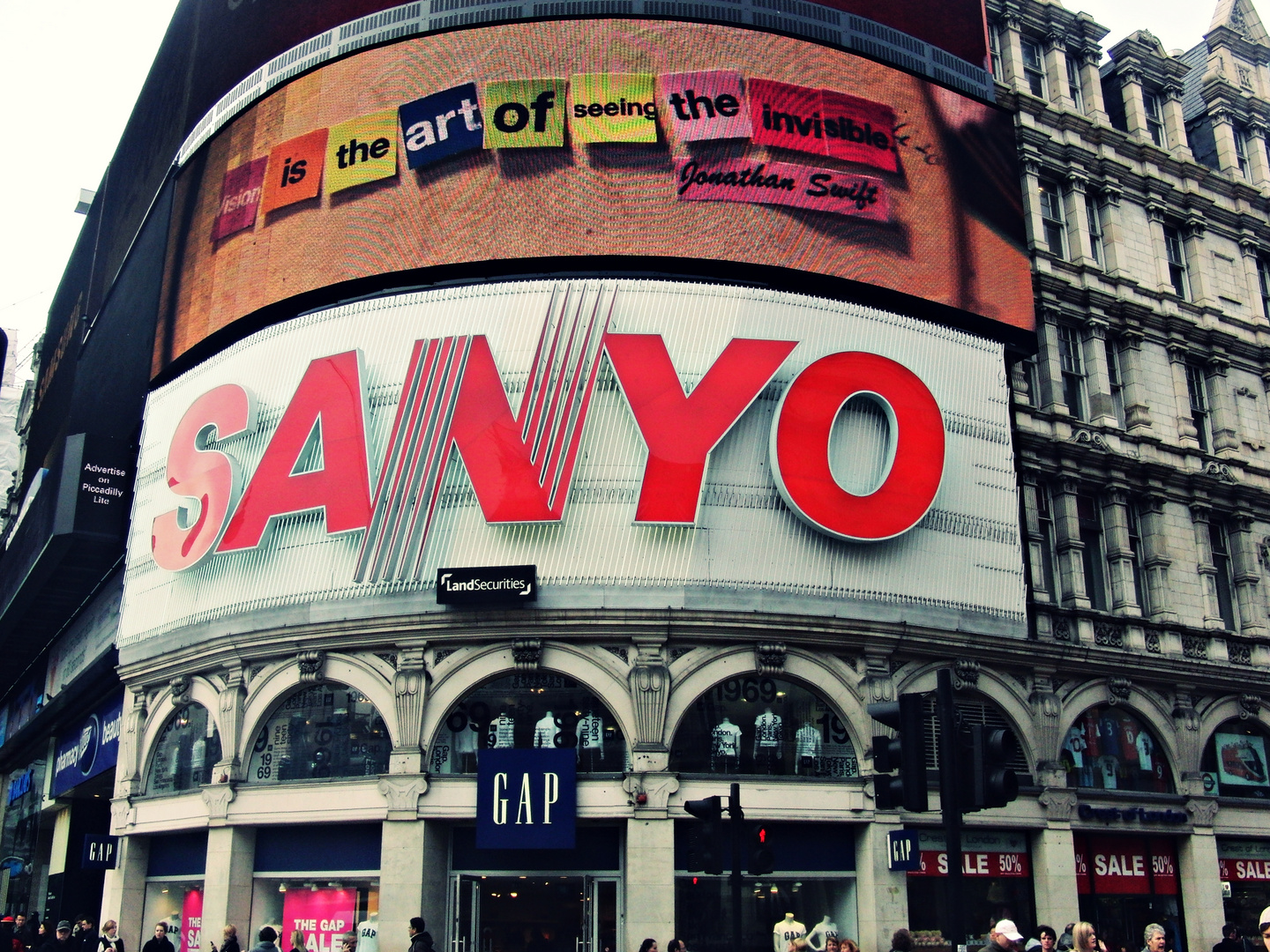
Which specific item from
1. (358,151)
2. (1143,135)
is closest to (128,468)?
(358,151)

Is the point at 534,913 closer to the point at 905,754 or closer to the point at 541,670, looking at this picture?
the point at 541,670

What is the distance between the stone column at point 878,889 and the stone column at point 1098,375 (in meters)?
14.1

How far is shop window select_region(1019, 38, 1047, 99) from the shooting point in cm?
3769

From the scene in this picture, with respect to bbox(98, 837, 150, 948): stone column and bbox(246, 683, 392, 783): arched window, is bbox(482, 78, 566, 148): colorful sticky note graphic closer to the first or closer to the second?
bbox(246, 683, 392, 783): arched window

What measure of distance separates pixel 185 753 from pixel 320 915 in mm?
6066

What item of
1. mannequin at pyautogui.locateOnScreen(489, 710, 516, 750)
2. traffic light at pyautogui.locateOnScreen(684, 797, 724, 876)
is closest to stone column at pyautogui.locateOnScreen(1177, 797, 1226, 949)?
mannequin at pyautogui.locateOnScreen(489, 710, 516, 750)

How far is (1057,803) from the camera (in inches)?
1141

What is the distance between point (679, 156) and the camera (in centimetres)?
3008

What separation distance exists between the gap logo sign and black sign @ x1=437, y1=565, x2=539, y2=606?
3.24 metres

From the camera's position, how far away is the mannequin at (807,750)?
26.8 m

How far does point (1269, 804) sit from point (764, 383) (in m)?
18.7

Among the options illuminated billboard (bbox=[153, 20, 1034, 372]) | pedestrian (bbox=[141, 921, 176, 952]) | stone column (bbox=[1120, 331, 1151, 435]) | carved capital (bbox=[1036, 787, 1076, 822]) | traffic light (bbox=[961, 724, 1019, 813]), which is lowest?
pedestrian (bbox=[141, 921, 176, 952])

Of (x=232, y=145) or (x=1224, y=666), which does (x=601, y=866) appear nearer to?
(x=1224, y=666)

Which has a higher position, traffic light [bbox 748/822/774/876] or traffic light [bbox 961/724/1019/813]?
traffic light [bbox 961/724/1019/813]
